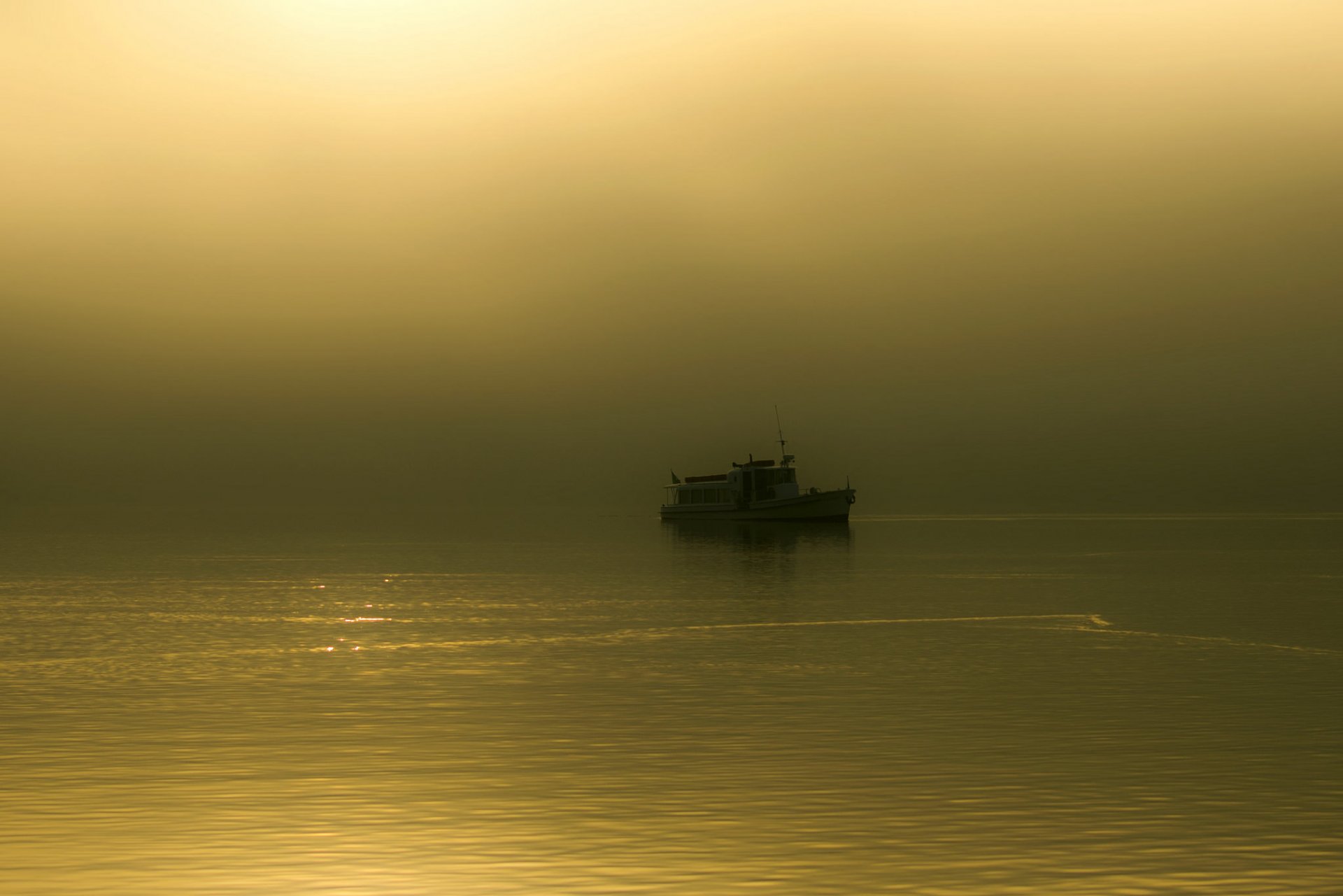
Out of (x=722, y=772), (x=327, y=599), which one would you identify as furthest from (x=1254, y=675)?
(x=327, y=599)

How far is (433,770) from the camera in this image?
24.9 metres

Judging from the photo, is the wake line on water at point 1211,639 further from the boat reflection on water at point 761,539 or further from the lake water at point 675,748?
the boat reflection on water at point 761,539

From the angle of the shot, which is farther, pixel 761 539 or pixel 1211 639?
pixel 761 539

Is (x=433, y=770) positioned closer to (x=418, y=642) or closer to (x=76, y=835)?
(x=76, y=835)

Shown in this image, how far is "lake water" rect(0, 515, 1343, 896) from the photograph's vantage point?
59.5 ft

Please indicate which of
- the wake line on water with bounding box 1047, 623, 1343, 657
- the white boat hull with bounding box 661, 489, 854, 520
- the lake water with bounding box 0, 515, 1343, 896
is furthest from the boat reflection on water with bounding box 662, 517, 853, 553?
the wake line on water with bounding box 1047, 623, 1343, 657

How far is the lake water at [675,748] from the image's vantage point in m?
18.1

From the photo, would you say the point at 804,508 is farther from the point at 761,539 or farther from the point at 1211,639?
the point at 1211,639

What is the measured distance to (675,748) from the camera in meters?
27.3

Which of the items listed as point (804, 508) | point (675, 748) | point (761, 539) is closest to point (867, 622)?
point (675, 748)

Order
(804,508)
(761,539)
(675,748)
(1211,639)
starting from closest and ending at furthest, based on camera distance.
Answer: (675,748)
(1211,639)
(761,539)
(804,508)

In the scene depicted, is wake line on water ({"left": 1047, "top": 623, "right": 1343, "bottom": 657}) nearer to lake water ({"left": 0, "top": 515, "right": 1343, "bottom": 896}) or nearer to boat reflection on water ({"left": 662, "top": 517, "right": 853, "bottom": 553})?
lake water ({"left": 0, "top": 515, "right": 1343, "bottom": 896})

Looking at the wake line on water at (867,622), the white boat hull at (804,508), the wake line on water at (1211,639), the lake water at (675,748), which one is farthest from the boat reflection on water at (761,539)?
the wake line on water at (1211,639)

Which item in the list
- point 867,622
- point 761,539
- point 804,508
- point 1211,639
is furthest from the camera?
point 804,508
